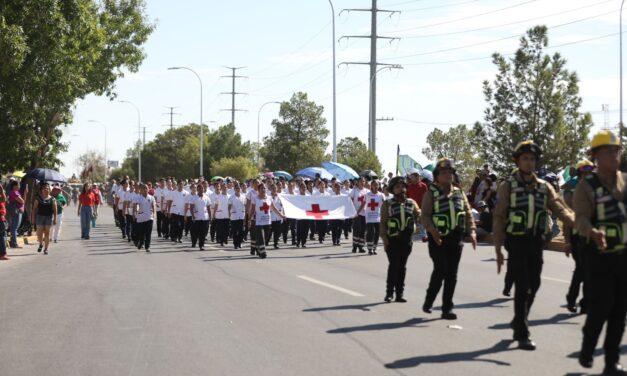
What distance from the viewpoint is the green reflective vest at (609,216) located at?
752cm

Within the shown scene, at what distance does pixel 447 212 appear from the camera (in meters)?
11.0

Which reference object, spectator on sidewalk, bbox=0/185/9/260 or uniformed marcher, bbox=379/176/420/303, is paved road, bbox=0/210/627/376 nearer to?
uniformed marcher, bbox=379/176/420/303

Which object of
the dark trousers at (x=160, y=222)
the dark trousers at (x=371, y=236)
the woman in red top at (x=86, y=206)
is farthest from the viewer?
the dark trousers at (x=160, y=222)

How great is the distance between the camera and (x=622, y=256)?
24.8 feet

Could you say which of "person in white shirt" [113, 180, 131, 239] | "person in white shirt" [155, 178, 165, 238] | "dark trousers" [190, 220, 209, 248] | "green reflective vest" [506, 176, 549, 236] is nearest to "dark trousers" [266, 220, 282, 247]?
"dark trousers" [190, 220, 209, 248]

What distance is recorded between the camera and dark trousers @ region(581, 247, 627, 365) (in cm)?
756

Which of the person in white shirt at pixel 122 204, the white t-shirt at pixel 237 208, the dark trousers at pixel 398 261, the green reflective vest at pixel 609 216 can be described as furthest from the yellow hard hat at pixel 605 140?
the person in white shirt at pixel 122 204

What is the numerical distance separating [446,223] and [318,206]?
1821 centimetres

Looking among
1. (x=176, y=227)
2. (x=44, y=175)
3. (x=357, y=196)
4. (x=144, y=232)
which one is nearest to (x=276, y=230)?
(x=357, y=196)

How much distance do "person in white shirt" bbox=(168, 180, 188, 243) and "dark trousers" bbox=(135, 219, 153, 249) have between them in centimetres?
437

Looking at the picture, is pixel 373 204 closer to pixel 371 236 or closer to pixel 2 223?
pixel 371 236

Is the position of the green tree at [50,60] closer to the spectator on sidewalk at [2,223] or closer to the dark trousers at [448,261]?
the spectator on sidewalk at [2,223]

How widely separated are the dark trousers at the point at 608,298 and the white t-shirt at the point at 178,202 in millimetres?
24332

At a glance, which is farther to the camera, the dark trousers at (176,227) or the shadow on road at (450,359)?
the dark trousers at (176,227)
